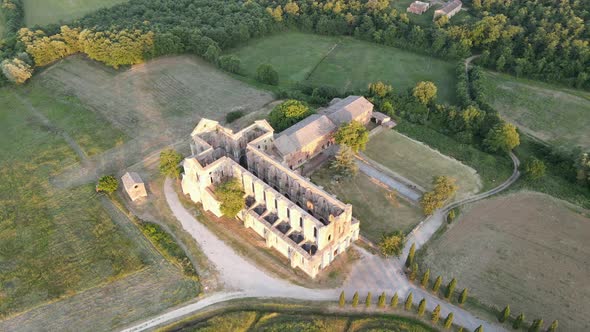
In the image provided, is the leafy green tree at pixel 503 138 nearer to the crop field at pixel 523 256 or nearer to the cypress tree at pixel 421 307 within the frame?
the crop field at pixel 523 256

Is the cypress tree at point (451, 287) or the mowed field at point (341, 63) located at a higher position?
the mowed field at point (341, 63)

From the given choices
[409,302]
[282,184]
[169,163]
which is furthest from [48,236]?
[409,302]

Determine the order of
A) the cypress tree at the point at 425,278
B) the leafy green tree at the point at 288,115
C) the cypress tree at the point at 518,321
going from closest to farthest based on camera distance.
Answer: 1. the cypress tree at the point at 518,321
2. the cypress tree at the point at 425,278
3. the leafy green tree at the point at 288,115

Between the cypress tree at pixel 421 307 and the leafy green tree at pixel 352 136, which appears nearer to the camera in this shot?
the cypress tree at pixel 421 307

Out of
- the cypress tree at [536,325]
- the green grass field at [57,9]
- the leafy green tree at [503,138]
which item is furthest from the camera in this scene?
the green grass field at [57,9]

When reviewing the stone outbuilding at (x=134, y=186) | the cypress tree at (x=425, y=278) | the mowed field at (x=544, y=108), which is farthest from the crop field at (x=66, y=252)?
the mowed field at (x=544, y=108)

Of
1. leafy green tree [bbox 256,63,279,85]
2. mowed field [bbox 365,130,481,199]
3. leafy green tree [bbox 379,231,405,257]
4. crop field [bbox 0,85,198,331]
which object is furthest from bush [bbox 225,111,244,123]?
leafy green tree [bbox 379,231,405,257]
